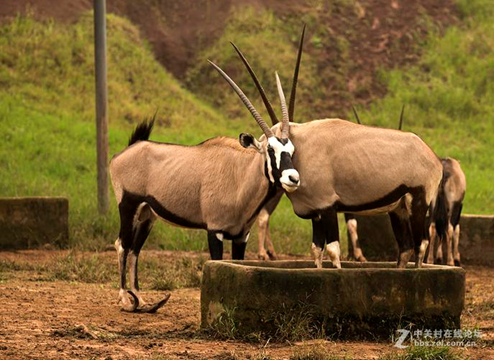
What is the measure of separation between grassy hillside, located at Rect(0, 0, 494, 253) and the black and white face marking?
774 centimetres

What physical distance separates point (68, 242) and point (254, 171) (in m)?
5.77

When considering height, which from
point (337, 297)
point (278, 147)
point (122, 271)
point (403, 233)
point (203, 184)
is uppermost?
point (278, 147)

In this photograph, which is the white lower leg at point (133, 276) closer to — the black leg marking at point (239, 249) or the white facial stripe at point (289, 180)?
the black leg marking at point (239, 249)

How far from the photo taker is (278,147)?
24.1 feet

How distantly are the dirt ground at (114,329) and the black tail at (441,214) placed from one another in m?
2.31

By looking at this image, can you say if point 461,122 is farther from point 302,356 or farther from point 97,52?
point 302,356

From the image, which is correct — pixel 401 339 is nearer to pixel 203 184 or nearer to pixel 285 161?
pixel 285 161

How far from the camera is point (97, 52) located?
14742mm

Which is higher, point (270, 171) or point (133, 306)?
point (270, 171)

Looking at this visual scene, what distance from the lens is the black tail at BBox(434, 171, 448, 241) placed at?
12.4 m

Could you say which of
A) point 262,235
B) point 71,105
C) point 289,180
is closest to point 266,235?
point 262,235

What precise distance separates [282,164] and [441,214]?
570 centimetres

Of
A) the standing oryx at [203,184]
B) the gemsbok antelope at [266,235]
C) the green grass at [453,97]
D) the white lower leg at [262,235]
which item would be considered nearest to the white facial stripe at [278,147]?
the standing oryx at [203,184]

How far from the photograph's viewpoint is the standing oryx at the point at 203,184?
297 inches
